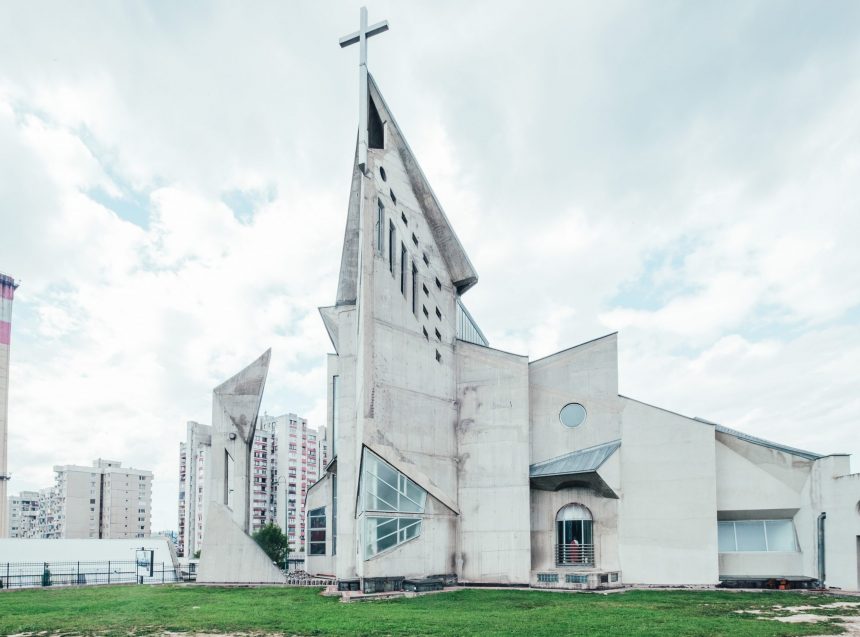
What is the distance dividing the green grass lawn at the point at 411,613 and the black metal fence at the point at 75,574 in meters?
6.06

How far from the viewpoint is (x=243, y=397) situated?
35938 millimetres

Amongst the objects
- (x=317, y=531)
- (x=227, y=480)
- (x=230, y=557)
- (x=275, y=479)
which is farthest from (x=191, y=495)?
(x=230, y=557)

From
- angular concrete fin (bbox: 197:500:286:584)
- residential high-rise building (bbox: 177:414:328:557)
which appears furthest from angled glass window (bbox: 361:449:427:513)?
residential high-rise building (bbox: 177:414:328:557)

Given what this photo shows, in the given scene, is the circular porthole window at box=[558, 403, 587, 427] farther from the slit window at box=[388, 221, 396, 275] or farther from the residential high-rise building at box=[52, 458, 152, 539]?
the residential high-rise building at box=[52, 458, 152, 539]

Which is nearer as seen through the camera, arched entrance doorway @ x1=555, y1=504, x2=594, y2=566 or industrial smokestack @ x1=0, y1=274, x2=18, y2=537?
arched entrance doorway @ x1=555, y1=504, x2=594, y2=566

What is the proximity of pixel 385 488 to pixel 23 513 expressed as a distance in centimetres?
14088

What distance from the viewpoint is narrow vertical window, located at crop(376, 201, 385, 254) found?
101 ft

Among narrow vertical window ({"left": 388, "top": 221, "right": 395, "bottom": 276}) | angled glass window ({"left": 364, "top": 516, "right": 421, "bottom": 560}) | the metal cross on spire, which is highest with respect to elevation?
the metal cross on spire

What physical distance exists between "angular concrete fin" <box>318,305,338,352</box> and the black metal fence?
1560 cm

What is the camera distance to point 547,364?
33219 mm

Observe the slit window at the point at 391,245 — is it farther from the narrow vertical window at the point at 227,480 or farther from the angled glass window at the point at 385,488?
the narrow vertical window at the point at 227,480

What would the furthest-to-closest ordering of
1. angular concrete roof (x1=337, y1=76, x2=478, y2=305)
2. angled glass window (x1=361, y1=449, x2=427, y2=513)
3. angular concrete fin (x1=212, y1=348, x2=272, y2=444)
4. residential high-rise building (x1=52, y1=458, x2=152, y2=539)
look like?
residential high-rise building (x1=52, y1=458, x2=152, y2=539) < angular concrete fin (x1=212, y1=348, x2=272, y2=444) < angular concrete roof (x1=337, y1=76, x2=478, y2=305) < angled glass window (x1=361, y1=449, x2=427, y2=513)

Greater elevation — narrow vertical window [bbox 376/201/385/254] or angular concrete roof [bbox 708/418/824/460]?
narrow vertical window [bbox 376/201/385/254]

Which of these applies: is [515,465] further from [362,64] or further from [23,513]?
[23,513]
